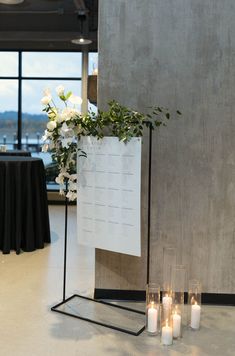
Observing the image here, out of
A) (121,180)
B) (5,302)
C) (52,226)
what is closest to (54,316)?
(5,302)

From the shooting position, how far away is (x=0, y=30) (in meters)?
7.98

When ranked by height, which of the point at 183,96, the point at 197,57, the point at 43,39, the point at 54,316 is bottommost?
the point at 54,316

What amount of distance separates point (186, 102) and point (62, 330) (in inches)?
71.1

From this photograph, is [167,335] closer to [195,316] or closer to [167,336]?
[167,336]

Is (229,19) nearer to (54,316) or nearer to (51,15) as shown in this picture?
(54,316)

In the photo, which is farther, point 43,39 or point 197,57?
point 43,39

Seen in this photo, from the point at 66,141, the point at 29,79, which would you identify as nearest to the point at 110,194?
the point at 66,141

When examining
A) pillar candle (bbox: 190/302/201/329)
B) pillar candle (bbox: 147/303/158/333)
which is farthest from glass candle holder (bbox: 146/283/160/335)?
pillar candle (bbox: 190/302/201/329)

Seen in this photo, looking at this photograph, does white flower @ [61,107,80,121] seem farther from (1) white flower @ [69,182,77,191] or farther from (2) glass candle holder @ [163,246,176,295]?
(2) glass candle holder @ [163,246,176,295]

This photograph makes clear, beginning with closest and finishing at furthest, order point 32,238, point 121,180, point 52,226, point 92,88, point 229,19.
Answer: point 121,180 < point 229,19 < point 92,88 < point 32,238 < point 52,226

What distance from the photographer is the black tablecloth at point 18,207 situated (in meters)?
4.67

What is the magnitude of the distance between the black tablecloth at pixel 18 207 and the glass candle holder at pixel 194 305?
7.63ft

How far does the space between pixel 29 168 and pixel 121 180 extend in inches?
80.5

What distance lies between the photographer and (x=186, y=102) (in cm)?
327
